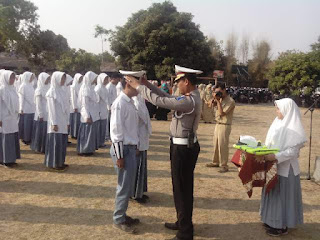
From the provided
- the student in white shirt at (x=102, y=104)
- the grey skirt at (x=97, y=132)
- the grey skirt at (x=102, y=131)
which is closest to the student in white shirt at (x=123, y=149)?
the grey skirt at (x=97, y=132)

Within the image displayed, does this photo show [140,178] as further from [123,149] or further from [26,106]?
[26,106]

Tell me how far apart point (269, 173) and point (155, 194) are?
2.06 meters

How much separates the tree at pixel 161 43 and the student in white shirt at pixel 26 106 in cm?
1440

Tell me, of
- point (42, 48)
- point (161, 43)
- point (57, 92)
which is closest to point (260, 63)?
point (161, 43)

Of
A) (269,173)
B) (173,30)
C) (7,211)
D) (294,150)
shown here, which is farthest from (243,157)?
(173,30)

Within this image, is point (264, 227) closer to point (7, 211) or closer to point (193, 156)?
point (193, 156)

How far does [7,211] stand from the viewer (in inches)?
165

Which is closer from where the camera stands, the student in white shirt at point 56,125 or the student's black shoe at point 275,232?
the student's black shoe at point 275,232

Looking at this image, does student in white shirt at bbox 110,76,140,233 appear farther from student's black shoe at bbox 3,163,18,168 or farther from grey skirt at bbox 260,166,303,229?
student's black shoe at bbox 3,163,18,168

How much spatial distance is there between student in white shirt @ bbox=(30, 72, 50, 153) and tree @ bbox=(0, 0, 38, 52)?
62.9ft

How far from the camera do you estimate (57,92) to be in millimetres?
5980

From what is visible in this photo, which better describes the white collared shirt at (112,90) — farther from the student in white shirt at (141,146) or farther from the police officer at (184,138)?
the police officer at (184,138)

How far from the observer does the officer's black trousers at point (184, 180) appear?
135 inches

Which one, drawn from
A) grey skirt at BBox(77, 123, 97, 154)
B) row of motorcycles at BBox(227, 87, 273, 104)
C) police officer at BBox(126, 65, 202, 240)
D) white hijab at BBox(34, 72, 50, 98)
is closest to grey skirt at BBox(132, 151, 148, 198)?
police officer at BBox(126, 65, 202, 240)
